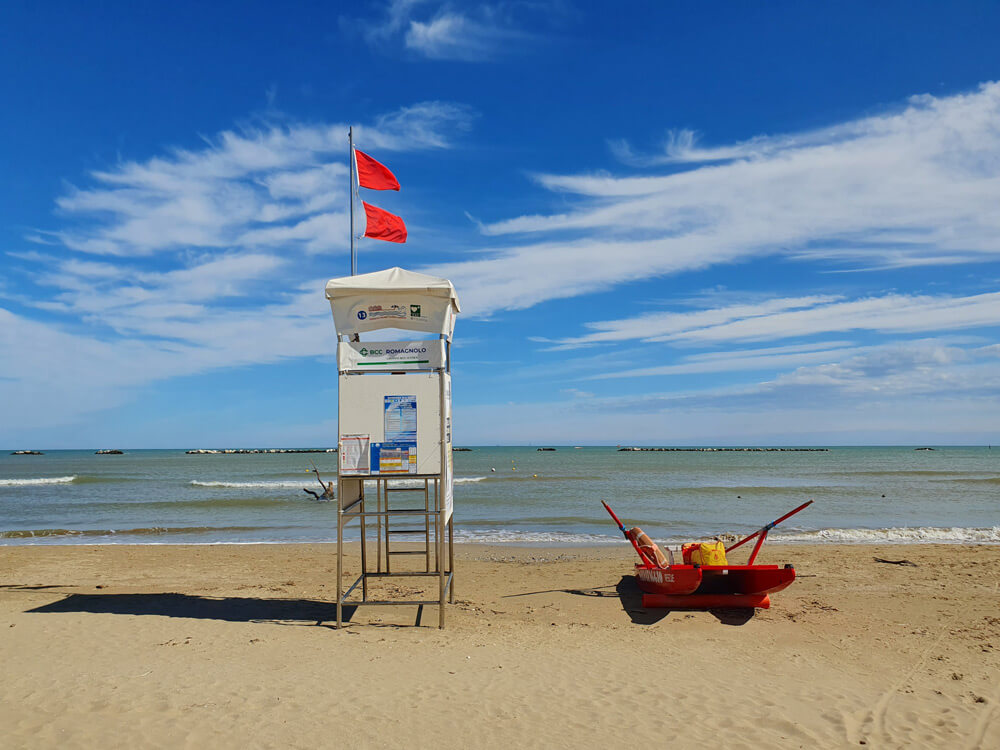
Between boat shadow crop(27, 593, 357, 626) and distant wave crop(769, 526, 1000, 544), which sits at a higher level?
boat shadow crop(27, 593, 357, 626)

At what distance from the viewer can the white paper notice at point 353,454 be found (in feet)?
23.5

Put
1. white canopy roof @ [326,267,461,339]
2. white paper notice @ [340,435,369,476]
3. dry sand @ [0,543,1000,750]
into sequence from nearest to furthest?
1. dry sand @ [0,543,1000,750]
2. white paper notice @ [340,435,369,476]
3. white canopy roof @ [326,267,461,339]

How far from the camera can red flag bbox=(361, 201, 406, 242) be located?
28.1ft

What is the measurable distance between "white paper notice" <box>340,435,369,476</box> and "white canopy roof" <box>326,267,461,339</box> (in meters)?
1.16

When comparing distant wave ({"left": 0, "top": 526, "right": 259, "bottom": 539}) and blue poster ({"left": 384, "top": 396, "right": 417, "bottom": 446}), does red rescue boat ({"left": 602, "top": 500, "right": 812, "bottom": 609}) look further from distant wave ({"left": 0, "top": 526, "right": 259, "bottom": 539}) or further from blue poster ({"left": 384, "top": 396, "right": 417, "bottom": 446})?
distant wave ({"left": 0, "top": 526, "right": 259, "bottom": 539})

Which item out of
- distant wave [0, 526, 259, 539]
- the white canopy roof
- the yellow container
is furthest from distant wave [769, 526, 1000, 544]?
distant wave [0, 526, 259, 539]

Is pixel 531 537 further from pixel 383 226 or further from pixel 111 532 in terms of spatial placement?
pixel 111 532

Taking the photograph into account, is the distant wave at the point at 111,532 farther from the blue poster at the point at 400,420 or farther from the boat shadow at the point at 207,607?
the blue poster at the point at 400,420

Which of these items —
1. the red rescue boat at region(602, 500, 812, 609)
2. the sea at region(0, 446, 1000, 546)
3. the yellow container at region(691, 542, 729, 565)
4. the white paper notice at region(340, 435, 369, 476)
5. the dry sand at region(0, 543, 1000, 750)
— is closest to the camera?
the dry sand at region(0, 543, 1000, 750)

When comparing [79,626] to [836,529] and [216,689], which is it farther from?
[836,529]

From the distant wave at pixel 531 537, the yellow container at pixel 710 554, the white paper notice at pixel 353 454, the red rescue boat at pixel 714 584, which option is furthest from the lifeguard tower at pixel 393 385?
the distant wave at pixel 531 537

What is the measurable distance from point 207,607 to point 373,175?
18.8 feet

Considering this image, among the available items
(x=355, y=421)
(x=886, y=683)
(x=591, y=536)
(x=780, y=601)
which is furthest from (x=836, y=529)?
(x=355, y=421)

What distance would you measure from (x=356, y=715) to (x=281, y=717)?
→ 19.8 inches
